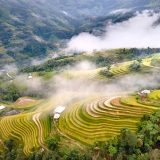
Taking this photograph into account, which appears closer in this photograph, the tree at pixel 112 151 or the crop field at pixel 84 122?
the tree at pixel 112 151

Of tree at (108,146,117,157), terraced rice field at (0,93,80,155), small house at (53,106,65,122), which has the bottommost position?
terraced rice field at (0,93,80,155)

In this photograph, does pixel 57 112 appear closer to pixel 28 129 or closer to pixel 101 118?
pixel 28 129

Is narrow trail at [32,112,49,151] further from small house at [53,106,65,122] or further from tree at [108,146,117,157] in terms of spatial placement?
tree at [108,146,117,157]

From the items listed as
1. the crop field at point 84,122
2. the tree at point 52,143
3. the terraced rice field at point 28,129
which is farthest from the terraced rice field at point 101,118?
the terraced rice field at point 28,129

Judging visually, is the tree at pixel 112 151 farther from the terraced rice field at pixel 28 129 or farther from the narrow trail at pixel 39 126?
the terraced rice field at pixel 28 129

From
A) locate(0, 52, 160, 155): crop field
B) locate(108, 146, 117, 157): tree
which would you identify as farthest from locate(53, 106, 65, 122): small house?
locate(108, 146, 117, 157): tree

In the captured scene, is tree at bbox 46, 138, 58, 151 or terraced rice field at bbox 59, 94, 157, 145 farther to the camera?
tree at bbox 46, 138, 58, 151

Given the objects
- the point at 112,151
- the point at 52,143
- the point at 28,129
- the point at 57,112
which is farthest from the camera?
the point at 57,112

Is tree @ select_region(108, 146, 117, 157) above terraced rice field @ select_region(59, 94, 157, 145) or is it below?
below

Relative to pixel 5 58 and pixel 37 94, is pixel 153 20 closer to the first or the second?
pixel 5 58

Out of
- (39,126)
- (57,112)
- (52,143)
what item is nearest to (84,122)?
(52,143)
